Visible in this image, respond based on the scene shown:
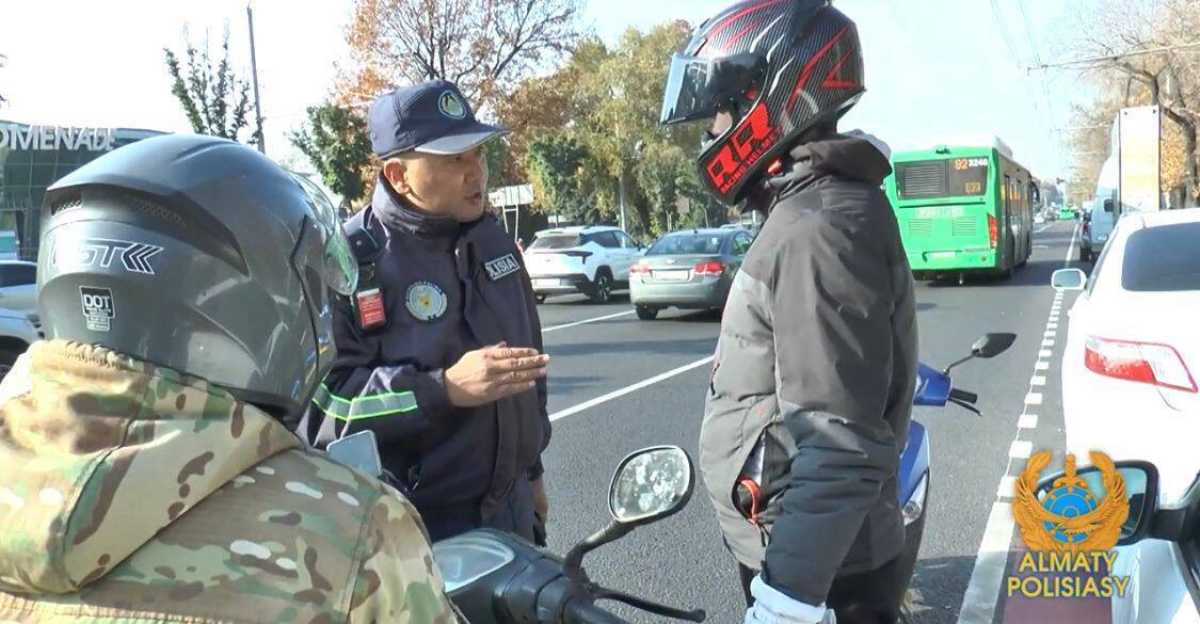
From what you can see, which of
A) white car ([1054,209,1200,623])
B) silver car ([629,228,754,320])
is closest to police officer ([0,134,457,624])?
white car ([1054,209,1200,623])

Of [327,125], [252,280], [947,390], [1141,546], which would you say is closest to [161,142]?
[252,280]

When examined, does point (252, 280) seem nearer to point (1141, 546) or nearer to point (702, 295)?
Answer: point (1141, 546)

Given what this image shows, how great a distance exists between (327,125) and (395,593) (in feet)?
99.0

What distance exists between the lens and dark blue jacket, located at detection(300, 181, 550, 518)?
2391 mm

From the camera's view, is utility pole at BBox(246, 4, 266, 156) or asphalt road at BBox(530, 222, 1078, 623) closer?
asphalt road at BBox(530, 222, 1078, 623)

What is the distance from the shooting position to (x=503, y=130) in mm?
2848

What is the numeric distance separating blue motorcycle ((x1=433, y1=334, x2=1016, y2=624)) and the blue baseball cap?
1299mm

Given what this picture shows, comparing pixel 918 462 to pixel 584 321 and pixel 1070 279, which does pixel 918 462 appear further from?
pixel 584 321

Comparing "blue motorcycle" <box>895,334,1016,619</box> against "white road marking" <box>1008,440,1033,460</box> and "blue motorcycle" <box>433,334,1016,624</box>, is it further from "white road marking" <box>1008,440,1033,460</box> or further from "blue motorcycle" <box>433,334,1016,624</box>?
"white road marking" <box>1008,440,1033,460</box>

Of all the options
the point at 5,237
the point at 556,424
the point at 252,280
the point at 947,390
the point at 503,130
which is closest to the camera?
the point at 252,280

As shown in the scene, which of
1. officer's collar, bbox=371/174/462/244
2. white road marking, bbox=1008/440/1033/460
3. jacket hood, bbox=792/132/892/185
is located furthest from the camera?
white road marking, bbox=1008/440/1033/460

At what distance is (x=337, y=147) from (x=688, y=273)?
1736 cm

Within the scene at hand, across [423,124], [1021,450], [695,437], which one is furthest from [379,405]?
[1021,450]
